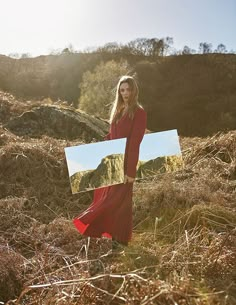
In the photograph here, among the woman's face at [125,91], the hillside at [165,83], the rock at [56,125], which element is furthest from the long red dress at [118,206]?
the hillside at [165,83]

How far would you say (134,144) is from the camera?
3338 millimetres

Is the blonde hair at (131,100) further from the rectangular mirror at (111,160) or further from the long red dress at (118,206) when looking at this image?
the rectangular mirror at (111,160)

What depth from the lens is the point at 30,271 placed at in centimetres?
336

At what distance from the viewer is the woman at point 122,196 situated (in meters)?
3.36

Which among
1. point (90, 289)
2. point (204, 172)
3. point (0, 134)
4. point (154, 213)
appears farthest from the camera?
point (0, 134)

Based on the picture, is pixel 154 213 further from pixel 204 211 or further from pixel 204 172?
pixel 204 172

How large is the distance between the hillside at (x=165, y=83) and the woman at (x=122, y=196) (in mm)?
27368

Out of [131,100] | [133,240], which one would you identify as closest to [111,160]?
[131,100]

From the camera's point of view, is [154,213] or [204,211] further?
[154,213]

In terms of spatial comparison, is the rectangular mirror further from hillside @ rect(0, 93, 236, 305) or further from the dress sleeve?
hillside @ rect(0, 93, 236, 305)

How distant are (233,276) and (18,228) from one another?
2.35m

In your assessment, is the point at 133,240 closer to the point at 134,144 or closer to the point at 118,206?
the point at 118,206

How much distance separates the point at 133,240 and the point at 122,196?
0.74 metres

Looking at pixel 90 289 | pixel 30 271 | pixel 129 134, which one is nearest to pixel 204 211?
pixel 129 134
